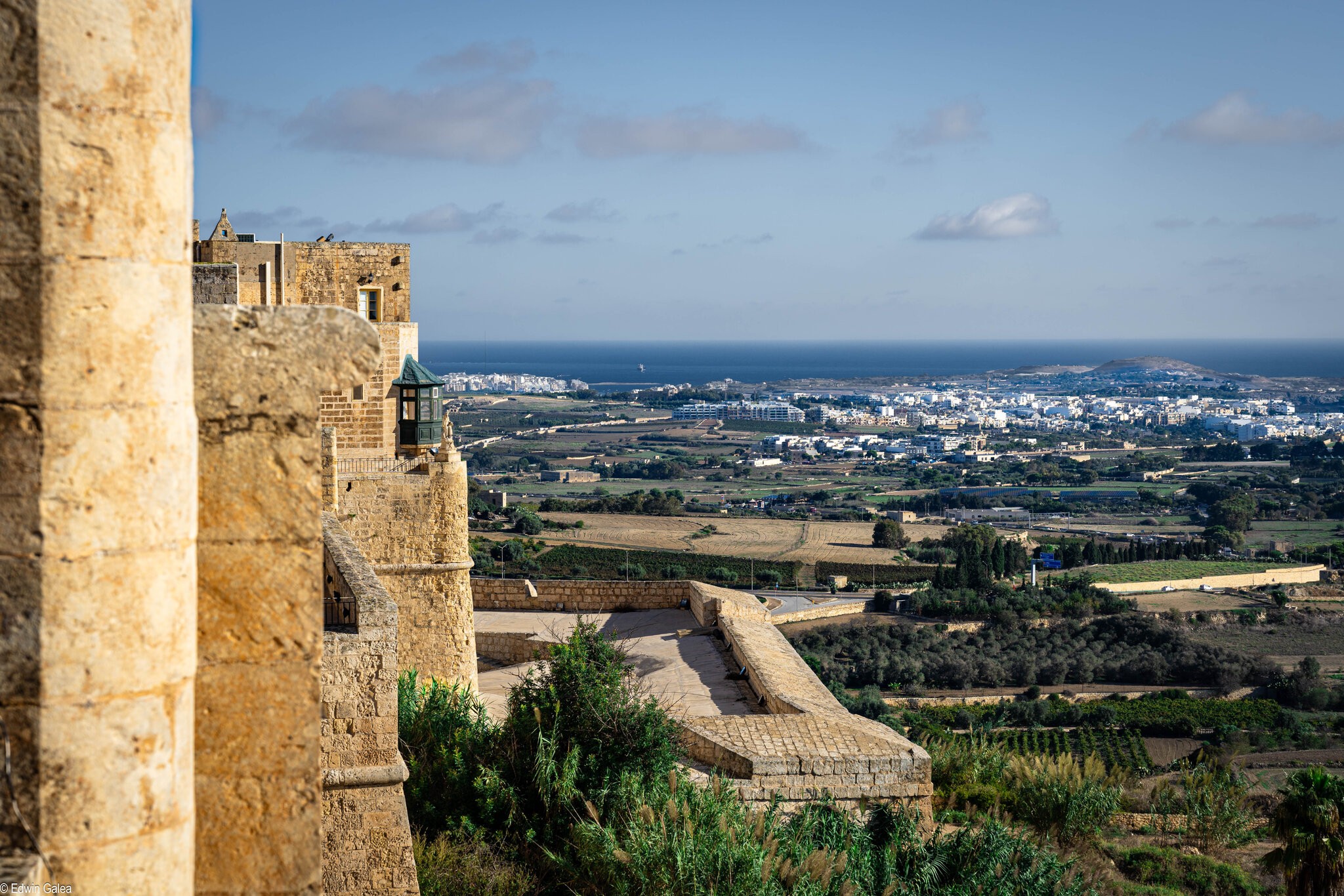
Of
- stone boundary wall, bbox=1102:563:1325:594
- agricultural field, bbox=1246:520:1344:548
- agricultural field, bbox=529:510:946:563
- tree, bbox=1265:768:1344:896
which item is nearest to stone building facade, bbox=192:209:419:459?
tree, bbox=1265:768:1344:896

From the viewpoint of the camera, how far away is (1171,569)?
5209 centimetres

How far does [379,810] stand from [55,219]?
14.2ft

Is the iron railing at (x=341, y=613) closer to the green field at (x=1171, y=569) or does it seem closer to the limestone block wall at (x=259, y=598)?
the limestone block wall at (x=259, y=598)

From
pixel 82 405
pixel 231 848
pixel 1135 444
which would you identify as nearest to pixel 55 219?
pixel 82 405

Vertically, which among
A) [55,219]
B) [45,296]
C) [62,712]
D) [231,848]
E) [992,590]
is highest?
[55,219]

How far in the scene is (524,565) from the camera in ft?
121

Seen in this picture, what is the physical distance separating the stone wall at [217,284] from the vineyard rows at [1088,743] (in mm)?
16837

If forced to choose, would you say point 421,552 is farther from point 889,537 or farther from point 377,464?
point 889,537

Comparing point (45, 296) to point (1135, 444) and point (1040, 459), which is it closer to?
point (1040, 459)

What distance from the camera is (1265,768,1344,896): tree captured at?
9633 mm

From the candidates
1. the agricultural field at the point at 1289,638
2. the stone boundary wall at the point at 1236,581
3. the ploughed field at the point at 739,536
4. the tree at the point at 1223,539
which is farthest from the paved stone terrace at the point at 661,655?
the tree at the point at 1223,539

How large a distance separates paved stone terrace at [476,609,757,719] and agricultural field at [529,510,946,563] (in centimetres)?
3153

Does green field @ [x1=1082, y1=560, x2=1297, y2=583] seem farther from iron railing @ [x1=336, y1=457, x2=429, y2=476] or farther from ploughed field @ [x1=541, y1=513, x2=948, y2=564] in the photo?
iron railing @ [x1=336, y1=457, x2=429, y2=476]

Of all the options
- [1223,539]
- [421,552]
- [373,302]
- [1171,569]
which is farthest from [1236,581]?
[421,552]
